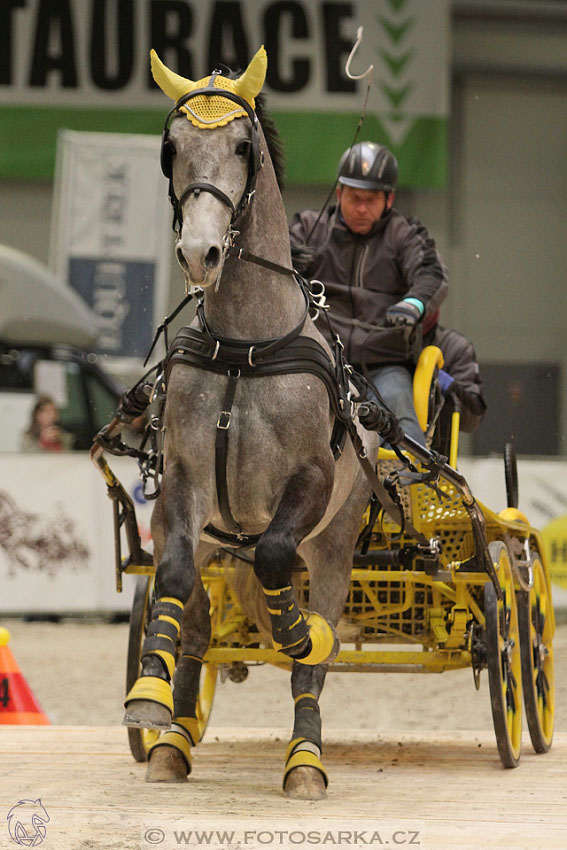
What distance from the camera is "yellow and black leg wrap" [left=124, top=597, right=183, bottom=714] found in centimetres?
342

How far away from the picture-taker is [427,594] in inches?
197

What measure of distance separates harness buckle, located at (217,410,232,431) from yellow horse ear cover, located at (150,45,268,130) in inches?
31.2

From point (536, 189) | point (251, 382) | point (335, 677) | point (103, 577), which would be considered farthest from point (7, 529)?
point (536, 189)

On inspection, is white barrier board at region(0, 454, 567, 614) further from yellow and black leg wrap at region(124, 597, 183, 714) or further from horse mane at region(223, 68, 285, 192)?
yellow and black leg wrap at region(124, 597, 183, 714)

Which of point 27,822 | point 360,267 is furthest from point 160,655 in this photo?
point 360,267

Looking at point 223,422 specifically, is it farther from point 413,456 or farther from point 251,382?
→ point 413,456

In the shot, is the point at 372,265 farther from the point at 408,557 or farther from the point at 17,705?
the point at 17,705

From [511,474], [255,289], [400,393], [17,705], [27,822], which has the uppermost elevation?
[255,289]

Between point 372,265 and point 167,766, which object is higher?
point 372,265

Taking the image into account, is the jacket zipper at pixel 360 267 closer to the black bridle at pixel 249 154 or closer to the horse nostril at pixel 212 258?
the black bridle at pixel 249 154

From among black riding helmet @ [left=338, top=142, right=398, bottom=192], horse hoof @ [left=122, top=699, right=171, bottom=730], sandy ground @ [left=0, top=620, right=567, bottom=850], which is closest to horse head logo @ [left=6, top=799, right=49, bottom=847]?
sandy ground @ [left=0, top=620, right=567, bottom=850]

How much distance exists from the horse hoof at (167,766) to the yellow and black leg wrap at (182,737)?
0.01 meters

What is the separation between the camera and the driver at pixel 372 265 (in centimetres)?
512

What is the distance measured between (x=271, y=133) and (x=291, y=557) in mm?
1382
